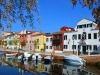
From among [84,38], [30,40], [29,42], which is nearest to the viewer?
[84,38]

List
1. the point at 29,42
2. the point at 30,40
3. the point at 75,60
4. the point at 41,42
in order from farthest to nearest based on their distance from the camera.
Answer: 1. the point at 29,42
2. the point at 30,40
3. the point at 41,42
4. the point at 75,60

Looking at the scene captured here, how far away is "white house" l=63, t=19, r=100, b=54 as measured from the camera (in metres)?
53.9

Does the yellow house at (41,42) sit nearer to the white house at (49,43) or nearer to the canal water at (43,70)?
the white house at (49,43)

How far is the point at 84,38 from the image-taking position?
187ft

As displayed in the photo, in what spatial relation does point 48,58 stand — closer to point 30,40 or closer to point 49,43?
point 49,43

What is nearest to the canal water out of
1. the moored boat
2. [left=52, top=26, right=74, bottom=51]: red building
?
the moored boat

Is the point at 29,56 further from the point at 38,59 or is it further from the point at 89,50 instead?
the point at 89,50

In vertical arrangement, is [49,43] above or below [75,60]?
above

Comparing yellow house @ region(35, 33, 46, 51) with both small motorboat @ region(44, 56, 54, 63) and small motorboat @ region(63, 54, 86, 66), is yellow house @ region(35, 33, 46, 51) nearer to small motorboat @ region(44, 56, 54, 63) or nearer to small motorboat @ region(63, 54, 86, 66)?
small motorboat @ region(44, 56, 54, 63)

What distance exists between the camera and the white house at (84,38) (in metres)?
53.9

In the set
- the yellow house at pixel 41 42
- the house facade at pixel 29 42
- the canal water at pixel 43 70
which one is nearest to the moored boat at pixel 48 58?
the canal water at pixel 43 70

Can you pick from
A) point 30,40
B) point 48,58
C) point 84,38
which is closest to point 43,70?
point 48,58

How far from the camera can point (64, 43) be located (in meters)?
64.7

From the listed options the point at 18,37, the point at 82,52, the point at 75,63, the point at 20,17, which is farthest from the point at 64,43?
the point at 20,17
